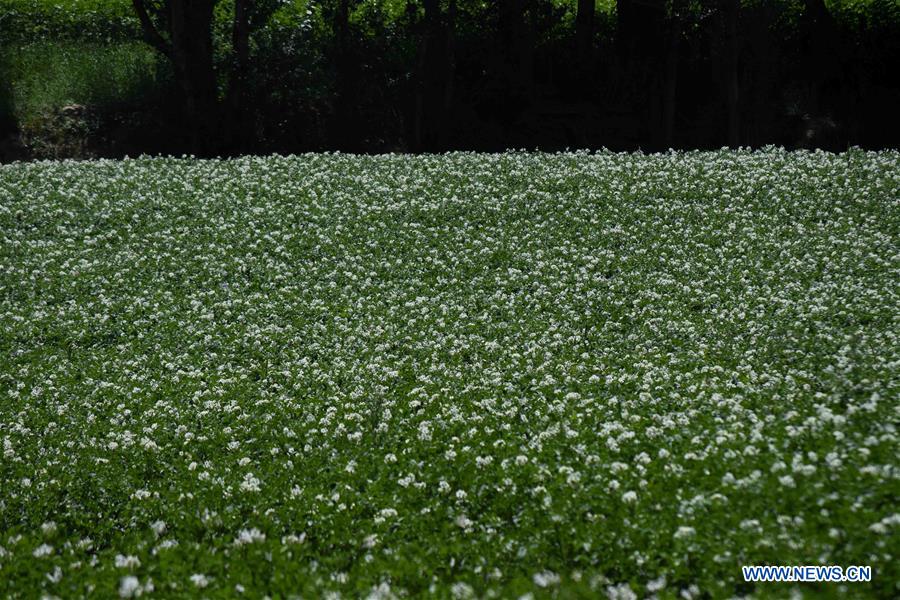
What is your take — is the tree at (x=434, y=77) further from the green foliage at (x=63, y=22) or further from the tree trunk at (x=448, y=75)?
the green foliage at (x=63, y=22)

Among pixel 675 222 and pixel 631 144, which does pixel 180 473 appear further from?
pixel 631 144

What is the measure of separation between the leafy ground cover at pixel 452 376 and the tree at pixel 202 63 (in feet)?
12.1

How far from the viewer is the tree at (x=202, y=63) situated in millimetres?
19031

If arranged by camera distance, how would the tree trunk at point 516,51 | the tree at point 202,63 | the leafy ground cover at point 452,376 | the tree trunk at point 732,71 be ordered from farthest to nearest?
the tree trunk at point 516,51, the tree at point 202,63, the tree trunk at point 732,71, the leafy ground cover at point 452,376

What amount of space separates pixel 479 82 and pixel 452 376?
13569 millimetres

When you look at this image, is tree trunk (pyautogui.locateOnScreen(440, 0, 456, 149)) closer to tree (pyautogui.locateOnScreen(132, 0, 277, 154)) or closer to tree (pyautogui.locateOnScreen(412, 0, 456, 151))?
tree (pyautogui.locateOnScreen(412, 0, 456, 151))

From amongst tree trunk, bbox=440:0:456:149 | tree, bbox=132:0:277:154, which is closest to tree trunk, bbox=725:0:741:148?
tree trunk, bbox=440:0:456:149

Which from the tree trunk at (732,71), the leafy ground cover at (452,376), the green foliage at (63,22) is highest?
the green foliage at (63,22)

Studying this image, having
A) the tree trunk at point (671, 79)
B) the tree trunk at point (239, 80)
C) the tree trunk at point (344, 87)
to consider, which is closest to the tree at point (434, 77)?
the tree trunk at point (344, 87)

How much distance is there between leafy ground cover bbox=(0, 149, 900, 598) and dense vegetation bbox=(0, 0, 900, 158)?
4.92 metres

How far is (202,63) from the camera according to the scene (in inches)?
750

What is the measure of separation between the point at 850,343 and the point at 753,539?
353 centimetres

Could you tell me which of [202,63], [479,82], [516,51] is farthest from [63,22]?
[516,51]

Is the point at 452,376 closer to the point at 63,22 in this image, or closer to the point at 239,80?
the point at 239,80
